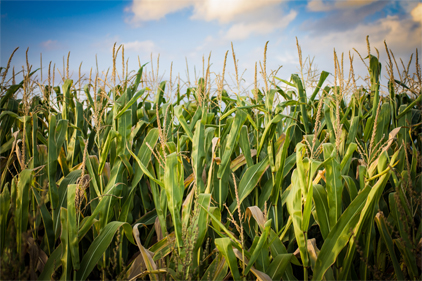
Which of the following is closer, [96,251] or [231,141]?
[96,251]

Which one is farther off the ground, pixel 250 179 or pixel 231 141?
pixel 231 141

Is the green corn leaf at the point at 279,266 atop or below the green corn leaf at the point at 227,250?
below

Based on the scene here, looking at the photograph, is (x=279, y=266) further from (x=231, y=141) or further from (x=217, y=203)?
(x=231, y=141)

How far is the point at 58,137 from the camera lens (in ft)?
6.61

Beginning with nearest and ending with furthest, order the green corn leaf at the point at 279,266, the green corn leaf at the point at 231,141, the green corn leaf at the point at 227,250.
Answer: the green corn leaf at the point at 227,250 → the green corn leaf at the point at 279,266 → the green corn leaf at the point at 231,141

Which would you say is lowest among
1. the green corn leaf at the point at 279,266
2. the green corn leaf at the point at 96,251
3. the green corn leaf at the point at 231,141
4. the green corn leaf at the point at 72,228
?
the green corn leaf at the point at 279,266

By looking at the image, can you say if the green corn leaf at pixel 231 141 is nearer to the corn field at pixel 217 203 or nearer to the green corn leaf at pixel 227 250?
the corn field at pixel 217 203

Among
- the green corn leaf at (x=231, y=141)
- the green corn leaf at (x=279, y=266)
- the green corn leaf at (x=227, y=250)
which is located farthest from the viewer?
the green corn leaf at (x=231, y=141)

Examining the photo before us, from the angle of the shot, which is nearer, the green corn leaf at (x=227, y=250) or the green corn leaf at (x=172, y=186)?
the green corn leaf at (x=227, y=250)

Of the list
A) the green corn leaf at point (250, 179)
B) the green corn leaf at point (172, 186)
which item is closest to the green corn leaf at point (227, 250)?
the green corn leaf at point (172, 186)

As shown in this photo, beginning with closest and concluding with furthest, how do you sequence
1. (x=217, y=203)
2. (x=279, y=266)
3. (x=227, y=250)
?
(x=227, y=250), (x=279, y=266), (x=217, y=203)

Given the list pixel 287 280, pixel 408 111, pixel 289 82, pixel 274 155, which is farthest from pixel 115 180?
pixel 408 111

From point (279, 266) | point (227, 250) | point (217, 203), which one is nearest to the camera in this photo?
point (227, 250)

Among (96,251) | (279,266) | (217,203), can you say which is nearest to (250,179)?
(217,203)
